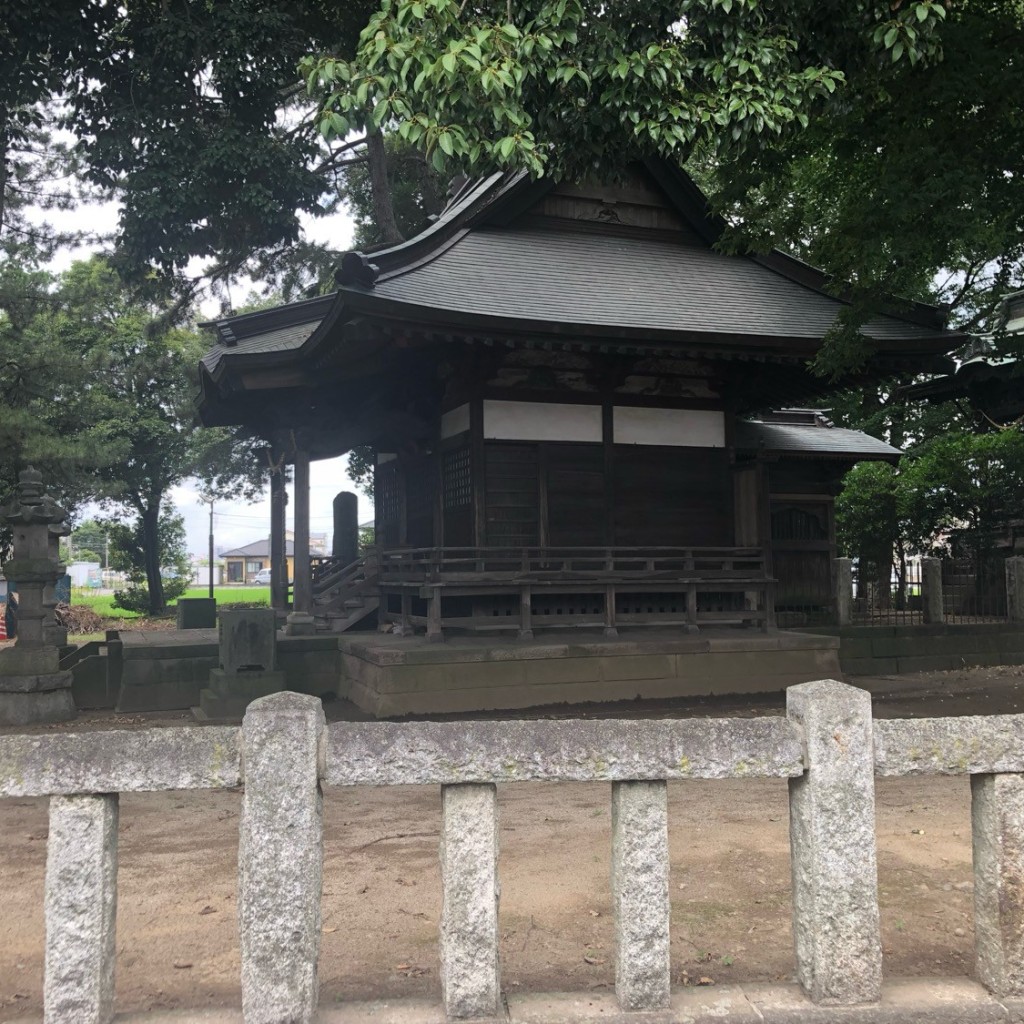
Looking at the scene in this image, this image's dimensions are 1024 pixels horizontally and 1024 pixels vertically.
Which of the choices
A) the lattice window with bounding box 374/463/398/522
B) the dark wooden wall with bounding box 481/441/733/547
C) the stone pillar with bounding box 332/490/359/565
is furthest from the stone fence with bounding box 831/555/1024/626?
the stone pillar with bounding box 332/490/359/565

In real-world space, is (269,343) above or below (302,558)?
above

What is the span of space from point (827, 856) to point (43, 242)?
23379 mm

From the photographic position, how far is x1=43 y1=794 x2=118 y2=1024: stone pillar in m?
3.03

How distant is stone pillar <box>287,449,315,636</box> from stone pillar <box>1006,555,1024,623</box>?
38.2 feet

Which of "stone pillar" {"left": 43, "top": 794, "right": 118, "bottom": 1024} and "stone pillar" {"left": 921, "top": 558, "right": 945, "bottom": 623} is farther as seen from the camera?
"stone pillar" {"left": 921, "top": 558, "right": 945, "bottom": 623}

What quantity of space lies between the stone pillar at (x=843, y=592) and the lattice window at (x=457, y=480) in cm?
689

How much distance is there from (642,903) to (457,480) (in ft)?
31.4

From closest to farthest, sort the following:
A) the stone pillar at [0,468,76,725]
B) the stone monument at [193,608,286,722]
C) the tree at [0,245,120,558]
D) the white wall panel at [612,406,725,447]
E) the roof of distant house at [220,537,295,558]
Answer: the stone monument at [193,608,286,722] < the stone pillar at [0,468,76,725] < the white wall panel at [612,406,725,447] < the tree at [0,245,120,558] < the roof of distant house at [220,537,295,558]

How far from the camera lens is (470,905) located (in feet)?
10.3

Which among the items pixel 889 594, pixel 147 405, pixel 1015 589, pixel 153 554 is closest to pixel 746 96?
pixel 1015 589

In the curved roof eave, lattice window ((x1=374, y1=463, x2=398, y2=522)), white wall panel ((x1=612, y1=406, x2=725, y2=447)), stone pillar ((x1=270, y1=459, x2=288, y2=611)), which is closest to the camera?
the curved roof eave

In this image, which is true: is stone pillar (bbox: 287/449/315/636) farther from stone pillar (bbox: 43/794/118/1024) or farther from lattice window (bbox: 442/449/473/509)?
stone pillar (bbox: 43/794/118/1024)

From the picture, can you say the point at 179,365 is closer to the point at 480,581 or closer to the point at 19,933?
the point at 480,581

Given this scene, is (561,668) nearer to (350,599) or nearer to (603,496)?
(603,496)
